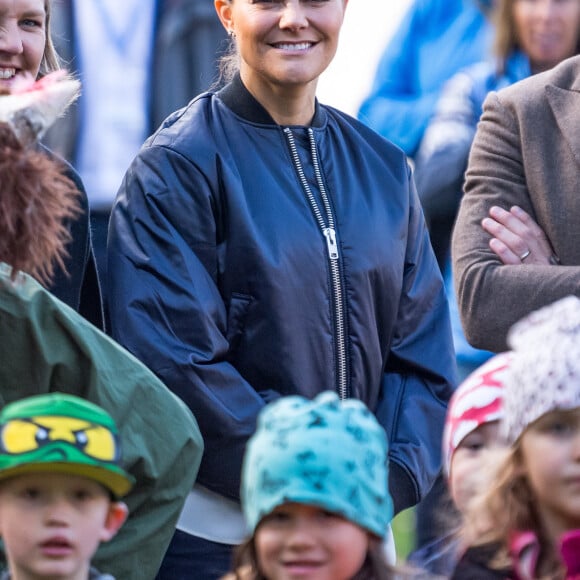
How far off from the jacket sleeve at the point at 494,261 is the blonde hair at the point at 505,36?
0.98m

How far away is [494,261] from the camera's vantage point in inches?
196

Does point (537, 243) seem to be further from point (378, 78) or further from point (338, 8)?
point (378, 78)

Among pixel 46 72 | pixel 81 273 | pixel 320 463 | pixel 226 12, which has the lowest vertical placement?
pixel 81 273

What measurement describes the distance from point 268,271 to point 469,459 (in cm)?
77

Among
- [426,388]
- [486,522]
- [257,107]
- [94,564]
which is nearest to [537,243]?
[426,388]

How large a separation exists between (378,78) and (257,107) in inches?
61.1

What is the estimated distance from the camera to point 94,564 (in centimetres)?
424

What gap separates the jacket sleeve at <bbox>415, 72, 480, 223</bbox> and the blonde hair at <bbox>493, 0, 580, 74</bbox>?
5.3 inches

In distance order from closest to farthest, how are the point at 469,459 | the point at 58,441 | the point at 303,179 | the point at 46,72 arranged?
the point at 58,441, the point at 469,459, the point at 303,179, the point at 46,72

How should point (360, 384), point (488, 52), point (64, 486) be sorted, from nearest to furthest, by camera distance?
point (64, 486), point (360, 384), point (488, 52)

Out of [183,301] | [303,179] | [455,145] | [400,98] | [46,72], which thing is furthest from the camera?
[400,98]

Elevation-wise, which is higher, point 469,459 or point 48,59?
point 48,59

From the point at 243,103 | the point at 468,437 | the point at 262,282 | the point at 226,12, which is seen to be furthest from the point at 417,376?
the point at 226,12

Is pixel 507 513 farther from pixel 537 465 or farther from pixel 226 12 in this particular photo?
pixel 226 12
